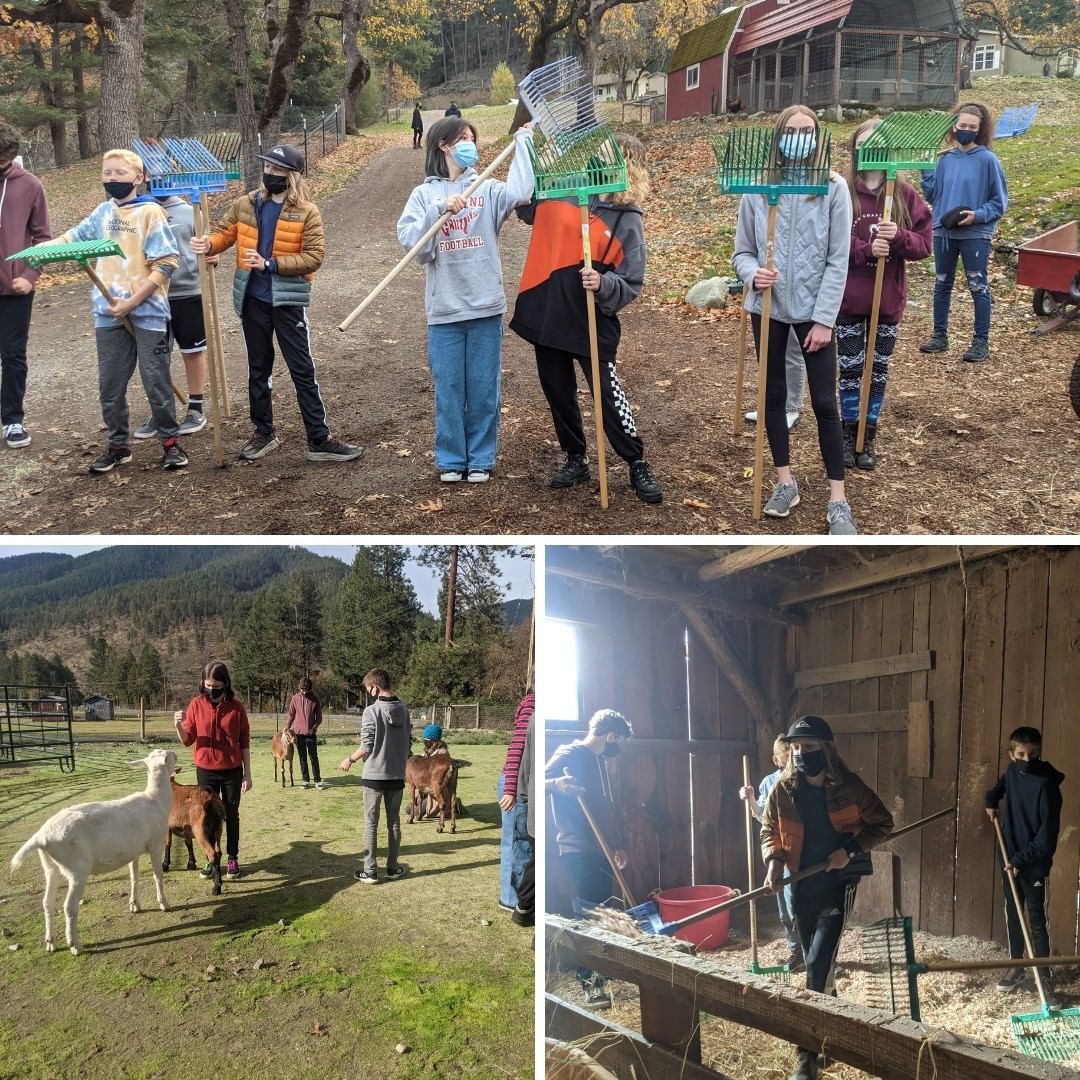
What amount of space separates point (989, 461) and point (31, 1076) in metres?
5.02

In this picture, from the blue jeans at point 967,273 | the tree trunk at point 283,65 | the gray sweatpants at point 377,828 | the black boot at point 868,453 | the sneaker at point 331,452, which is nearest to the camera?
the gray sweatpants at point 377,828

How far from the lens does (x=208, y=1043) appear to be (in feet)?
9.78

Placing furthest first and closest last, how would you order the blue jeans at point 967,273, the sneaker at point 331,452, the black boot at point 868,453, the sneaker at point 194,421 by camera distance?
1. the blue jeans at point 967,273
2. the sneaker at point 194,421
3. the sneaker at point 331,452
4. the black boot at point 868,453

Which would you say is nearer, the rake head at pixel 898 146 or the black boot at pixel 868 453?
the rake head at pixel 898 146

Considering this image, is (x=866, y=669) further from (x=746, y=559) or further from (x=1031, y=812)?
(x=1031, y=812)

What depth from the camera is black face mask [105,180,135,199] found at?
16.1 ft

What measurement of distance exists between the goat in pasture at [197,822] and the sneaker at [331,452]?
2450 millimetres

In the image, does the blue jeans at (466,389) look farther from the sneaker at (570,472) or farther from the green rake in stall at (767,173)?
the green rake in stall at (767,173)

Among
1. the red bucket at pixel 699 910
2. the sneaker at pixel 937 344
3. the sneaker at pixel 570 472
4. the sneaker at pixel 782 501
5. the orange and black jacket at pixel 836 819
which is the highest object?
the sneaker at pixel 937 344

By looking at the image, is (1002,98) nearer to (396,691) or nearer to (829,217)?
(829,217)

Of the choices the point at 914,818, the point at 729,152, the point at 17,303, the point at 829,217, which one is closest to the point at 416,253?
the point at 729,152

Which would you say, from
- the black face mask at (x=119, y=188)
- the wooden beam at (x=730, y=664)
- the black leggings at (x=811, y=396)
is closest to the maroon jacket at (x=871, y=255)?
the black leggings at (x=811, y=396)

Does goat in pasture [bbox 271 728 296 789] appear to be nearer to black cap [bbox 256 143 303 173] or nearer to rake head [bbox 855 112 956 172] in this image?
black cap [bbox 256 143 303 173]

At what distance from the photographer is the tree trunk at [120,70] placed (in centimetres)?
1138
